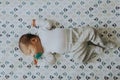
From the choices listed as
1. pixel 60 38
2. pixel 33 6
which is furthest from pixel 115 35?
pixel 33 6

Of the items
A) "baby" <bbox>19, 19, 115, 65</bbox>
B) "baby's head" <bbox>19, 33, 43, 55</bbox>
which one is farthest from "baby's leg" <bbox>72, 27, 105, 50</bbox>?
"baby's head" <bbox>19, 33, 43, 55</bbox>

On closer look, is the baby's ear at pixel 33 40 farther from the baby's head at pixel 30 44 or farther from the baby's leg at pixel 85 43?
Answer: the baby's leg at pixel 85 43

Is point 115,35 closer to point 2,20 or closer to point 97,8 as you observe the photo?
point 97,8

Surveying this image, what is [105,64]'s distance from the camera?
4.39 feet

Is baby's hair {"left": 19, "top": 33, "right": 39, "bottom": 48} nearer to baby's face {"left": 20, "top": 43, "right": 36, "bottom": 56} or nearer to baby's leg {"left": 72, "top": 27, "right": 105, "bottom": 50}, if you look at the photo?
baby's face {"left": 20, "top": 43, "right": 36, "bottom": 56}

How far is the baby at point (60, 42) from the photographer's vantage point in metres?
1.31

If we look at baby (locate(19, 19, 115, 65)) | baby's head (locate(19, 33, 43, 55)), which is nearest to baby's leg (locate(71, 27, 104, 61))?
baby (locate(19, 19, 115, 65))

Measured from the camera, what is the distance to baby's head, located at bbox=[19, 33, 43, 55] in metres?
1.35

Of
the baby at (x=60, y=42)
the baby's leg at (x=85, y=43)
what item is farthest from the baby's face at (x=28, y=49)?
the baby's leg at (x=85, y=43)

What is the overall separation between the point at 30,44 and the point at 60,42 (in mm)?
153

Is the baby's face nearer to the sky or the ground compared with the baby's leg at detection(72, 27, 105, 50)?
nearer to the ground

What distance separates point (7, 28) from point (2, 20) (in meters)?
0.06

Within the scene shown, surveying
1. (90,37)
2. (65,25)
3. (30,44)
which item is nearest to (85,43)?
(90,37)

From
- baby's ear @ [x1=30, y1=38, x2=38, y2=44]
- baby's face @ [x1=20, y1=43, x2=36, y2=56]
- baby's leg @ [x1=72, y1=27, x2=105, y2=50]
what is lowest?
baby's face @ [x1=20, y1=43, x2=36, y2=56]
